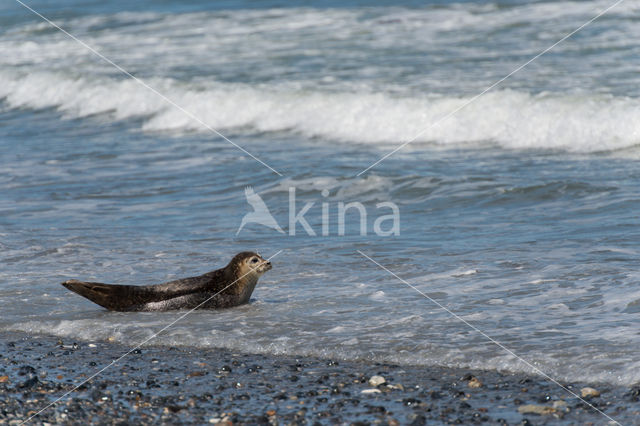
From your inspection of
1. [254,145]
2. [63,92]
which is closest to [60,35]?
[63,92]

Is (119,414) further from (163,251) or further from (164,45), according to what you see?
(164,45)

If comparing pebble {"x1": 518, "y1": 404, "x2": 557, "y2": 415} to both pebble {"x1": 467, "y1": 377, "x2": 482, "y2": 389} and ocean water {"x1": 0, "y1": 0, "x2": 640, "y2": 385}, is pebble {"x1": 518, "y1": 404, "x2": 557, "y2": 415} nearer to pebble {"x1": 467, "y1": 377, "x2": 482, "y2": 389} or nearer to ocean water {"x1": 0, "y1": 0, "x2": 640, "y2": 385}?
pebble {"x1": 467, "y1": 377, "x2": 482, "y2": 389}

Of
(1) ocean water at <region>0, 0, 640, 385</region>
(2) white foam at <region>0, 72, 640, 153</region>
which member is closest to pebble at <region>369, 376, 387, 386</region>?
(1) ocean water at <region>0, 0, 640, 385</region>

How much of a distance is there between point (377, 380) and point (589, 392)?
3.49ft

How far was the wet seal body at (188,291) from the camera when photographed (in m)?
6.54

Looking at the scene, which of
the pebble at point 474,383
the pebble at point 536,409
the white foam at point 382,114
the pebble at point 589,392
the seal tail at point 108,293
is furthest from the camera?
the white foam at point 382,114

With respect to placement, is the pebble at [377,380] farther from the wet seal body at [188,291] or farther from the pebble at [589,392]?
the wet seal body at [188,291]

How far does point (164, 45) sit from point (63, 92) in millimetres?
3875

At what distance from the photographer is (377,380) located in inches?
199

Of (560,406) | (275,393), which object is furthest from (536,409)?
(275,393)

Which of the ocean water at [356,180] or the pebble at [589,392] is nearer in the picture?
the pebble at [589,392]

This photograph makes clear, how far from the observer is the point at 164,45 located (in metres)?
21.9

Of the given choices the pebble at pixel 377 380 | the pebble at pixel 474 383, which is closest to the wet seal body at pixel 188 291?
the pebble at pixel 377 380

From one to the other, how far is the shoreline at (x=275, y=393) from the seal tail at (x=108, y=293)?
818 millimetres
